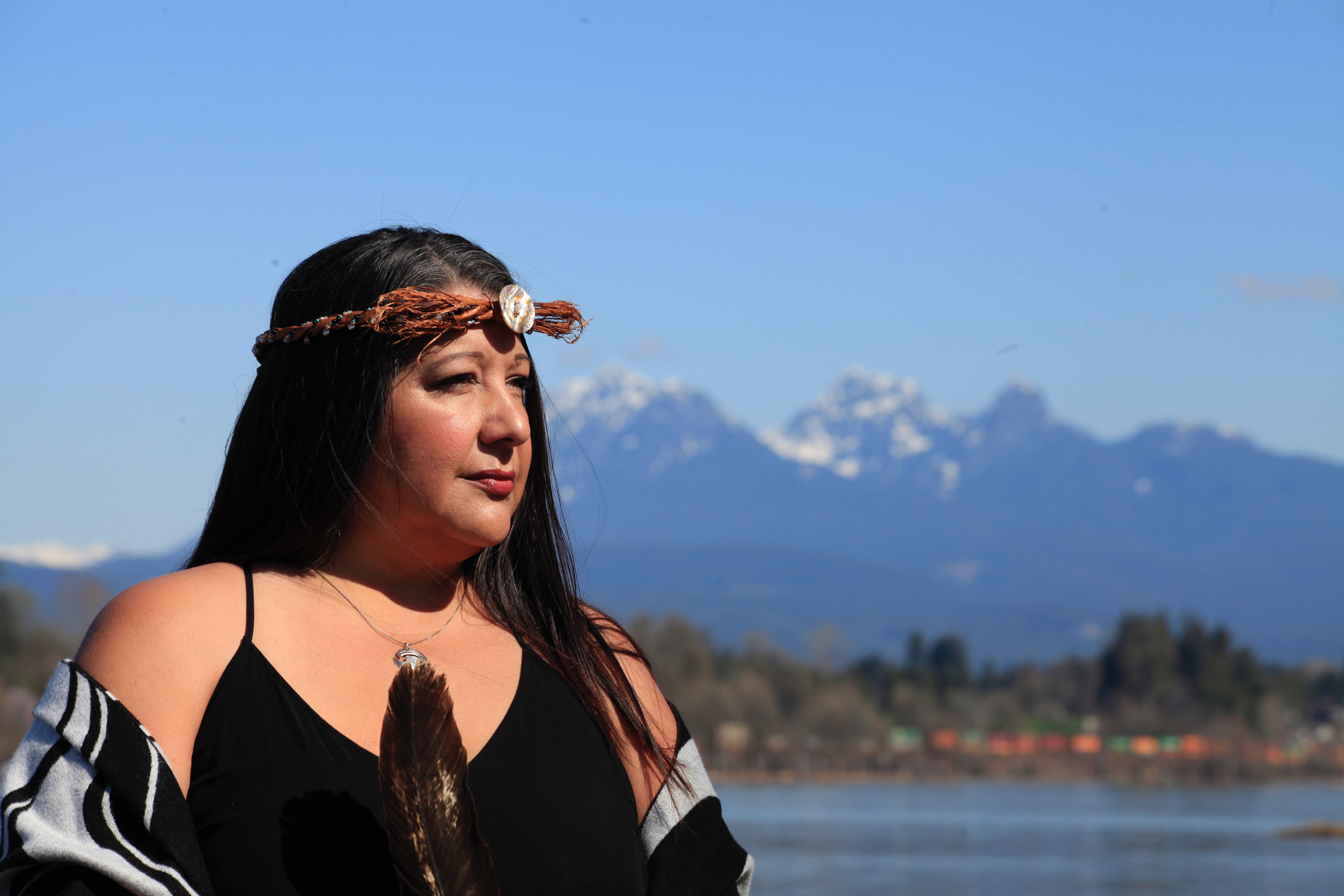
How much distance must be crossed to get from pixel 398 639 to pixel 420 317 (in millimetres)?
478

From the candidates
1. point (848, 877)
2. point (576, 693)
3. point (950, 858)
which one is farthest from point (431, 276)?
point (950, 858)

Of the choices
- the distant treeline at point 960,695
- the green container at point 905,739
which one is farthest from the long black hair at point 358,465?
the green container at point 905,739

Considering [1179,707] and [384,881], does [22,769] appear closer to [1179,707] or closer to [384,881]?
[384,881]

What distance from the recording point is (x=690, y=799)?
254 cm

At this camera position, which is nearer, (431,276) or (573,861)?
(573,861)

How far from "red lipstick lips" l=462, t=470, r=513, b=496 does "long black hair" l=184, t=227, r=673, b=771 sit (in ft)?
0.51

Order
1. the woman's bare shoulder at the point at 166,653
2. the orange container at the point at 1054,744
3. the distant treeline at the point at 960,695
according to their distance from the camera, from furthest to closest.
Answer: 1. the orange container at the point at 1054,744
2. the distant treeline at the point at 960,695
3. the woman's bare shoulder at the point at 166,653

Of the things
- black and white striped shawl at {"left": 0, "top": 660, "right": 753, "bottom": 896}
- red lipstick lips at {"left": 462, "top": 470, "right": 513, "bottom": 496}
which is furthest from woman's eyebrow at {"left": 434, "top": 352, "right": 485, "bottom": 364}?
black and white striped shawl at {"left": 0, "top": 660, "right": 753, "bottom": 896}

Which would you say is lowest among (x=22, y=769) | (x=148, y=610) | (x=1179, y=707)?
(x=1179, y=707)

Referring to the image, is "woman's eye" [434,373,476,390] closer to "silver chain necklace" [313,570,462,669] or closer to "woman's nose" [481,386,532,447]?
"woman's nose" [481,386,532,447]

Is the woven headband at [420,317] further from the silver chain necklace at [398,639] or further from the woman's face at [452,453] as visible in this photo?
the silver chain necklace at [398,639]

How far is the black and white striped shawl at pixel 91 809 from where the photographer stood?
2014mm

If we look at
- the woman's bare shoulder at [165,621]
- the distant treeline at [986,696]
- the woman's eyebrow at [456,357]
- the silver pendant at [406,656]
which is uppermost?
the woman's eyebrow at [456,357]

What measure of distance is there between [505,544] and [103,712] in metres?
0.77
